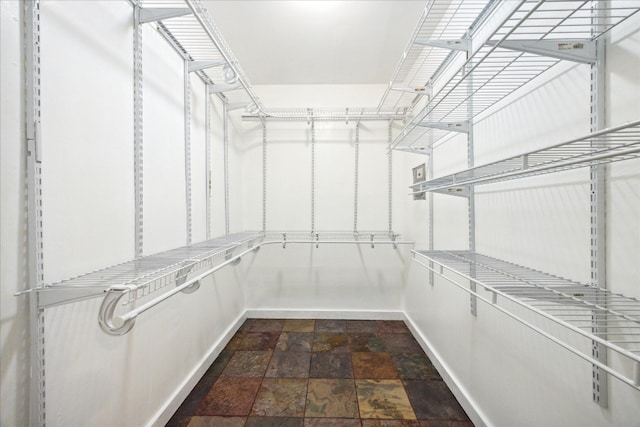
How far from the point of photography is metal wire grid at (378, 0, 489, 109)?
4.98ft

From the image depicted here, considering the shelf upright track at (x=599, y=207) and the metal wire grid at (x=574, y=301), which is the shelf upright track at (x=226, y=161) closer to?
the metal wire grid at (x=574, y=301)

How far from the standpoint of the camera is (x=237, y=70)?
68.8 inches

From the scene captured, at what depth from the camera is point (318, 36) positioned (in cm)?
214

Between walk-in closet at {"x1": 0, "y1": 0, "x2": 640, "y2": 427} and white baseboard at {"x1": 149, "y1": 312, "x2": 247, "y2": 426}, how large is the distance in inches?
0.7

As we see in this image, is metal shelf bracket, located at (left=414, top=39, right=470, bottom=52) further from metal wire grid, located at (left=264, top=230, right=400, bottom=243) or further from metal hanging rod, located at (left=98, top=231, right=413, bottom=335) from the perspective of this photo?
metal wire grid, located at (left=264, top=230, right=400, bottom=243)

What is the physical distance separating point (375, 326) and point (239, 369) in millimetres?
1395

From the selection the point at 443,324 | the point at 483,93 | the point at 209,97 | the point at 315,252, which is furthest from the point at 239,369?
the point at 483,93

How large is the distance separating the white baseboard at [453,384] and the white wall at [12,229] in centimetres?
200

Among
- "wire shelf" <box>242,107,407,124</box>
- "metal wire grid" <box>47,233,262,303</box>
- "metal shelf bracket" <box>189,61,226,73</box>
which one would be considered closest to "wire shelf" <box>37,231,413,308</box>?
"metal wire grid" <box>47,233,262,303</box>

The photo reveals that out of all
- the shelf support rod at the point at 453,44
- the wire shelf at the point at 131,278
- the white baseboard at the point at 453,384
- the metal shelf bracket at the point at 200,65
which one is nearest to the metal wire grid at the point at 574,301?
the white baseboard at the point at 453,384

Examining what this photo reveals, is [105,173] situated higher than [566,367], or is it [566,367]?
[105,173]

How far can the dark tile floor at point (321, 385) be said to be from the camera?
160 centimetres

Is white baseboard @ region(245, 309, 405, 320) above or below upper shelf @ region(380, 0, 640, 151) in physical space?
below

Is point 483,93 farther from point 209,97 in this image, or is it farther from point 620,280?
point 209,97
